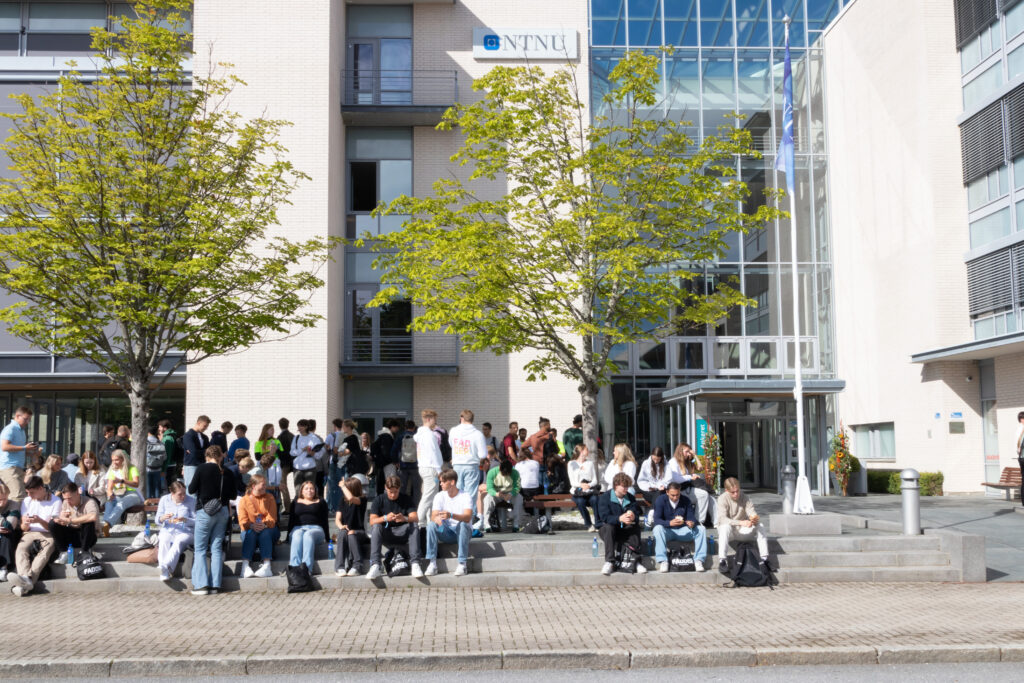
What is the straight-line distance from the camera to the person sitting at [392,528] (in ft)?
38.5

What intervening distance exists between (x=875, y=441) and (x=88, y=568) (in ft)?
73.2

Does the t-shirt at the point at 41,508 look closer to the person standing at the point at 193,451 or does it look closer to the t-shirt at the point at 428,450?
the person standing at the point at 193,451

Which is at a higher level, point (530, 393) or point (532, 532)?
point (530, 393)

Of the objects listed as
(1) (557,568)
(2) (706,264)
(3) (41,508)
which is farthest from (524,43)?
(3) (41,508)

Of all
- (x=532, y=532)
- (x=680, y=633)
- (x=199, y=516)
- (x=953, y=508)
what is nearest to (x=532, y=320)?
(x=532, y=532)

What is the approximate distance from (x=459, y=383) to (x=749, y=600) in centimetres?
1428

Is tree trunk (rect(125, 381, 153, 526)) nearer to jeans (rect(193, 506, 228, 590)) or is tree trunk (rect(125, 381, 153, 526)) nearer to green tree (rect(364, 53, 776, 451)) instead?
jeans (rect(193, 506, 228, 590))

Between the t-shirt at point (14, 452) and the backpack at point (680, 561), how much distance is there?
9043 mm

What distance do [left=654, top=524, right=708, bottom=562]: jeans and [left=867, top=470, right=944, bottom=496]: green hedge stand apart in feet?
44.0

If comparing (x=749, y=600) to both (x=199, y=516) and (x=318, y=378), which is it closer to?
(x=199, y=516)

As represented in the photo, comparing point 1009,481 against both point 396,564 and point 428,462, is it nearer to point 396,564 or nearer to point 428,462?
point 428,462

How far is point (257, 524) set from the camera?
39.1 feet

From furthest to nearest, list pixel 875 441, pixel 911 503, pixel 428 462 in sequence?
pixel 875 441
pixel 428 462
pixel 911 503

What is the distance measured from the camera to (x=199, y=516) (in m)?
11.5
